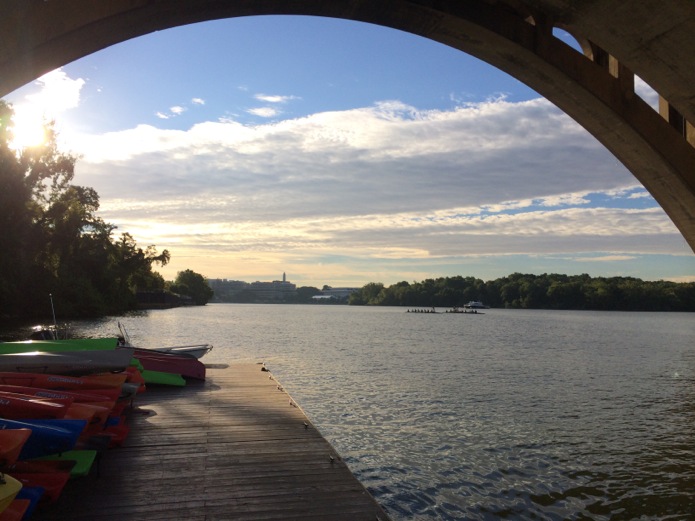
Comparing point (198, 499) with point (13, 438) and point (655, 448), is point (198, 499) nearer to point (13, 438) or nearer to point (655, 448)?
point (13, 438)

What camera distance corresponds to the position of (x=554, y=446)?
11.8m

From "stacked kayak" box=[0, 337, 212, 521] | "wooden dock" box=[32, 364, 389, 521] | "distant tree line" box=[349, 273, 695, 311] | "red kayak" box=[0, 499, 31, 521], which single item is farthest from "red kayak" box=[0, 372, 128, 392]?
"distant tree line" box=[349, 273, 695, 311]

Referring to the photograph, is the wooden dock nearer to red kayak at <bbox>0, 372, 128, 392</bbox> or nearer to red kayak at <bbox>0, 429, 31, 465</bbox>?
red kayak at <bbox>0, 429, 31, 465</bbox>

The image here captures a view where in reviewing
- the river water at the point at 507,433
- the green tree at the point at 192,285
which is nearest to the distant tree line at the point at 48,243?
the river water at the point at 507,433

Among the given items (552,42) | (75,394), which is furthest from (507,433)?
(75,394)

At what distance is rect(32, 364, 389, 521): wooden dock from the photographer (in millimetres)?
5375

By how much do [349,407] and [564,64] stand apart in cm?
1083

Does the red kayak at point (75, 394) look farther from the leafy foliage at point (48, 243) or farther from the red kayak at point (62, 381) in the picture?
the leafy foliage at point (48, 243)

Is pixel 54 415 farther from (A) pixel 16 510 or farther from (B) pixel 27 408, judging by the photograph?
(A) pixel 16 510

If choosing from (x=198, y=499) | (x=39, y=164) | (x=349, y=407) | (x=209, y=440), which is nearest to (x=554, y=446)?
(x=349, y=407)

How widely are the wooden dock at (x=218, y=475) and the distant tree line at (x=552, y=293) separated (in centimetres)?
13642

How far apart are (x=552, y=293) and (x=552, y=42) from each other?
14450 centimetres

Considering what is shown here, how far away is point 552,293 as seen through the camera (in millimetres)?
141750

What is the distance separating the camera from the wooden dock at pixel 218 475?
5.38 meters
